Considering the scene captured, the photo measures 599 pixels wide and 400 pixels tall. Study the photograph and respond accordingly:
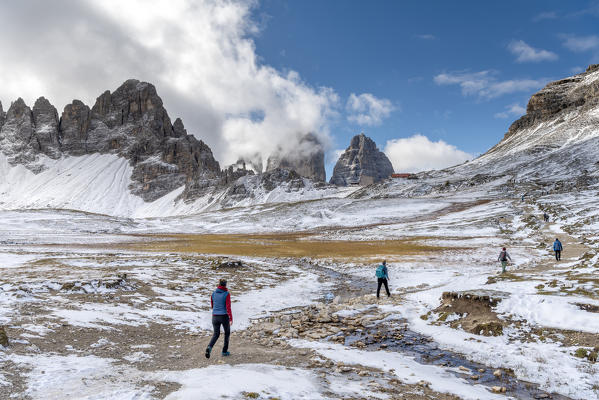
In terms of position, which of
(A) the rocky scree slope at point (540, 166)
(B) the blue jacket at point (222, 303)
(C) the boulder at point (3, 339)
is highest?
(A) the rocky scree slope at point (540, 166)

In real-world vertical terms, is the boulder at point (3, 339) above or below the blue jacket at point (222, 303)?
below

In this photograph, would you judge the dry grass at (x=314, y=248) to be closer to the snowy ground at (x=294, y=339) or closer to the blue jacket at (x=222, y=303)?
the snowy ground at (x=294, y=339)

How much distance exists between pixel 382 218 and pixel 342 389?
10694 centimetres

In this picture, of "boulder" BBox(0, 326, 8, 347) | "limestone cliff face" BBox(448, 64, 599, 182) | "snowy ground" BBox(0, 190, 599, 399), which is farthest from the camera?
"limestone cliff face" BBox(448, 64, 599, 182)

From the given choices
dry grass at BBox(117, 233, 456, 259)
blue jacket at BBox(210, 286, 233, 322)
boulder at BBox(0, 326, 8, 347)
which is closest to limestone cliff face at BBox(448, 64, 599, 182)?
dry grass at BBox(117, 233, 456, 259)

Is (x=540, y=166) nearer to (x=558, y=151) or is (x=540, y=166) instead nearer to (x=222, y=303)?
(x=558, y=151)

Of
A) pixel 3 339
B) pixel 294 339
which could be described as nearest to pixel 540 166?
pixel 294 339

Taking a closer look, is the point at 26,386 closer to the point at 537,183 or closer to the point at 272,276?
the point at 272,276

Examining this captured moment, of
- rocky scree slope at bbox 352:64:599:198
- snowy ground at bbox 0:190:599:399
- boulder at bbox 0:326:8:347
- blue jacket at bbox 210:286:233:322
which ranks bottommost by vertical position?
snowy ground at bbox 0:190:599:399

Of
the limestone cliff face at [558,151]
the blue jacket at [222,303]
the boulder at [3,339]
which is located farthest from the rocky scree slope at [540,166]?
the boulder at [3,339]

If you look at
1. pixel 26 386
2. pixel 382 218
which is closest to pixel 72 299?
pixel 26 386

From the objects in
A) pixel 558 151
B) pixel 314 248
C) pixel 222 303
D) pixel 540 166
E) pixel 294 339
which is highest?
pixel 558 151

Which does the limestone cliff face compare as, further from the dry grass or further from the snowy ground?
the snowy ground

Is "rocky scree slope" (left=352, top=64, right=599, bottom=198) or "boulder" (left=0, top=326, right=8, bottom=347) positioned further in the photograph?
"rocky scree slope" (left=352, top=64, right=599, bottom=198)
